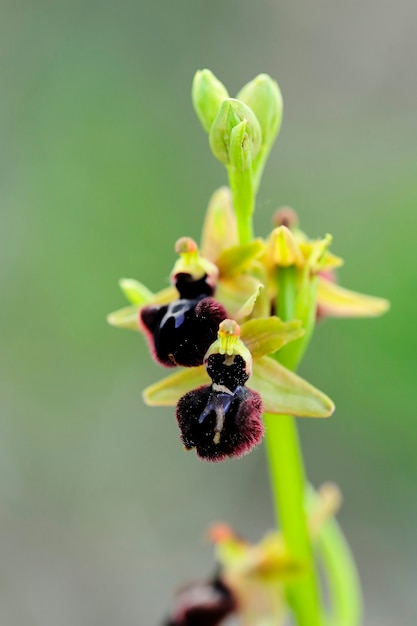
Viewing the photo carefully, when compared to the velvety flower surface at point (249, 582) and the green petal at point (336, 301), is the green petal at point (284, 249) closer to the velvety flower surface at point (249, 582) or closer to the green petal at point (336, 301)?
the green petal at point (336, 301)

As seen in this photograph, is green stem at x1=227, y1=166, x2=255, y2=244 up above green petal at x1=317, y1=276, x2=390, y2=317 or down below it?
above

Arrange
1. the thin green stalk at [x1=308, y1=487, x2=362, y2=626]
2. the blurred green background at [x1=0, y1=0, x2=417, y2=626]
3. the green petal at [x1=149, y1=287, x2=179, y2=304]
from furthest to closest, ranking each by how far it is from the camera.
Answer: the blurred green background at [x1=0, y1=0, x2=417, y2=626], the thin green stalk at [x1=308, y1=487, x2=362, y2=626], the green petal at [x1=149, y1=287, x2=179, y2=304]

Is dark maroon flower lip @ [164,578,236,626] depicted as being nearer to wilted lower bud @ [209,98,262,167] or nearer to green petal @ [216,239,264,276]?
green petal @ [216,239,264,276]

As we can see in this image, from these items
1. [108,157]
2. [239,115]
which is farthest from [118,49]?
[239,115]

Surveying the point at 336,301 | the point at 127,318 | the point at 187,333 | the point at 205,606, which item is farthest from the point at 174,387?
the point at 205,606

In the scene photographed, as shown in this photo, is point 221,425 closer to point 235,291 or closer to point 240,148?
point 235,291

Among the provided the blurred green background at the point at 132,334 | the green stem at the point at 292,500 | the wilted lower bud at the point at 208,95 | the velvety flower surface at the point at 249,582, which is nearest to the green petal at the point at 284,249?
the wilted lower bud at the point at 208,95

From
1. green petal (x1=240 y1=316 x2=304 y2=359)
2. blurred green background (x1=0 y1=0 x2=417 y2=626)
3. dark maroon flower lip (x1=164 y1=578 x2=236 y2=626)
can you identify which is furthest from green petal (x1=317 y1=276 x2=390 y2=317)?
blurred green background (x1=0 y1=0 x2=417 y2=626)
